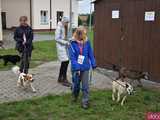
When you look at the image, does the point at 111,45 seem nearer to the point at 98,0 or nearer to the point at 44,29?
the point at 98,0

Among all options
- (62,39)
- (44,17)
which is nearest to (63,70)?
(62,39)

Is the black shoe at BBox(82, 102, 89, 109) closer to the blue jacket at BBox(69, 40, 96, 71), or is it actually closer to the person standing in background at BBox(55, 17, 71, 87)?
the blue jacket at BBox(69, 40, 96, 71)

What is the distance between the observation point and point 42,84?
10812mm

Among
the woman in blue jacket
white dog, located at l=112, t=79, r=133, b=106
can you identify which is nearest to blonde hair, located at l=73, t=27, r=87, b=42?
the woman in blue jacket

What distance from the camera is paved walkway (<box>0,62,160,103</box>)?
30.6 ft

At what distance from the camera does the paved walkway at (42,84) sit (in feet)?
30.6

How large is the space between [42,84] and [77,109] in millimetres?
3061

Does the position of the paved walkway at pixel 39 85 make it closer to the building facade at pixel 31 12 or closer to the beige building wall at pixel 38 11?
the building facade at pixel 31 12

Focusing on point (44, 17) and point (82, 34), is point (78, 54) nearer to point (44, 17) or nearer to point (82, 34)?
point (82, 34)

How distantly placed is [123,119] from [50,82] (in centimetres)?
421

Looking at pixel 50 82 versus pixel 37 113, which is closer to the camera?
pixel 37 113

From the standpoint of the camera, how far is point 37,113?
764cm

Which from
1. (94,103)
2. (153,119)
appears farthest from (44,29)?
(153,119)

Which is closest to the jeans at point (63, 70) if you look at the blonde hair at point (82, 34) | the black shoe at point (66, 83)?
the black shoe at point (66, 83)
